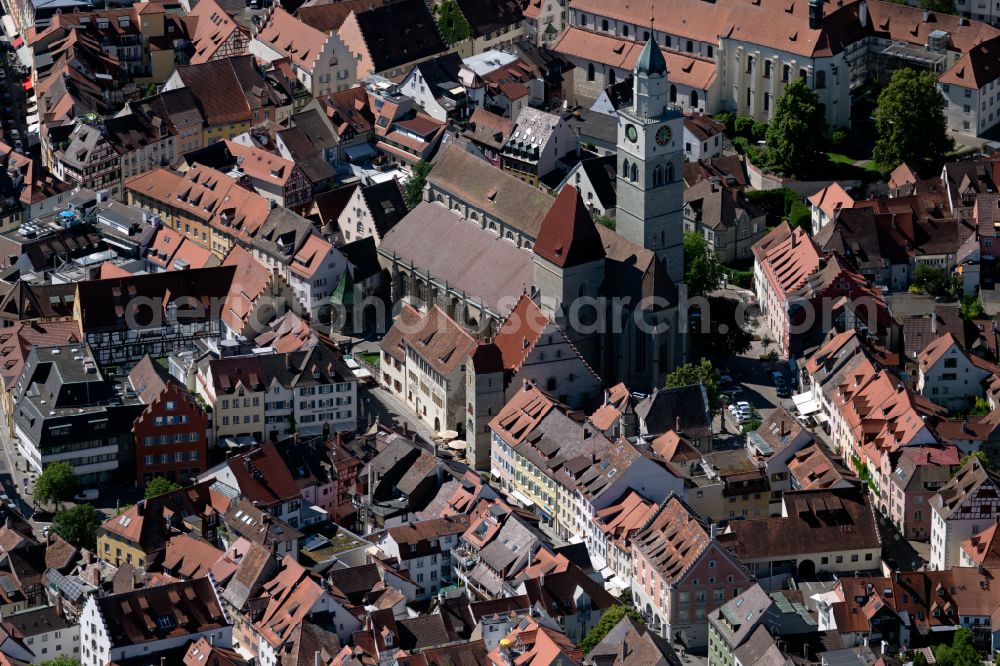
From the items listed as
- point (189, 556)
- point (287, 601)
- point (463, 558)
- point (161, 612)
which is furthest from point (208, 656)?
point (463, 558)

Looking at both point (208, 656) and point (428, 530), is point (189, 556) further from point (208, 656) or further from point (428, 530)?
point (428, 530)

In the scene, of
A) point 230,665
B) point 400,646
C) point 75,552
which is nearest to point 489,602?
point 400,646

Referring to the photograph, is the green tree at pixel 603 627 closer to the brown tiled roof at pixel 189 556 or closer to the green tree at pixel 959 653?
the green tree at pixel 959 653

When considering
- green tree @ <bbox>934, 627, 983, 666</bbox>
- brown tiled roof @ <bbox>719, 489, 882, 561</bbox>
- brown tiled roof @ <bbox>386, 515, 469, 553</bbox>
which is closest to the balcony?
brown tiled roof @ <bbox>386, 515, 469, 553</bbox>

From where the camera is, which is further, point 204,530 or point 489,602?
point 204,530

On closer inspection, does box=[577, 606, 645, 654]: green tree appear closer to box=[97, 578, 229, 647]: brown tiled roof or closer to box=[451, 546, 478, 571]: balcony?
box=[451, 546, 478, 571]: balcony

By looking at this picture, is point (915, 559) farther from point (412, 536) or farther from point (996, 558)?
point (412, 536)
